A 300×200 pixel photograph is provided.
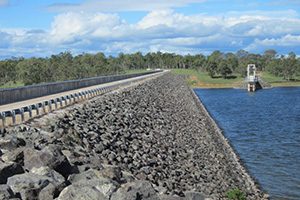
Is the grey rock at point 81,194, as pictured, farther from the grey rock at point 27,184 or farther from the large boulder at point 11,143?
the large boulder at point 11,143

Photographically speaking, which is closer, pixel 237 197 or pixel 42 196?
pixel 42 196

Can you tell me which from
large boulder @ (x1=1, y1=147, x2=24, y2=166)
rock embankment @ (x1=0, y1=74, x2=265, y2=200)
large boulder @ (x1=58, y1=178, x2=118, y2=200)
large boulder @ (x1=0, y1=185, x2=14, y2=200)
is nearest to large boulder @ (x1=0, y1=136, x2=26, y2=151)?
rock embankment @ (x1=0, y1=74, x2=265, y2=200)

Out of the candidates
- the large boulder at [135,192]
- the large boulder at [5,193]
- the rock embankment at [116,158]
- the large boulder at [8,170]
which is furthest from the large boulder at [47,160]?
the large boulder at [5,193]

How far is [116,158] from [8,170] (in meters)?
7.64

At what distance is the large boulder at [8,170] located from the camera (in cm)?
1038

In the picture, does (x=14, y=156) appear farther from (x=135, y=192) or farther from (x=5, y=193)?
(x=135, y=192)

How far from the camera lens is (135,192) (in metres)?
10.3

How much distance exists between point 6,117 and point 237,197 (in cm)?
860

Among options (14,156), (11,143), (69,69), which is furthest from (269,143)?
(69,69)

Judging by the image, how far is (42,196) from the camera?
9875mm

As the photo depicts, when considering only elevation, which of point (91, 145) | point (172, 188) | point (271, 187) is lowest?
point (271, 187)

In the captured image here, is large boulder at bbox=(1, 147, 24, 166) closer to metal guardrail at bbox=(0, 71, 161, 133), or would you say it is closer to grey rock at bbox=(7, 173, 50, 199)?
grey rock at bbox=(7, 173, 50, 199)

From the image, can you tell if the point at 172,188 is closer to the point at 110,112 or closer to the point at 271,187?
the point at 271,187

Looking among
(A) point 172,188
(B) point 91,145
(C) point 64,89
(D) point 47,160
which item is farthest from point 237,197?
(C) point 64,89
